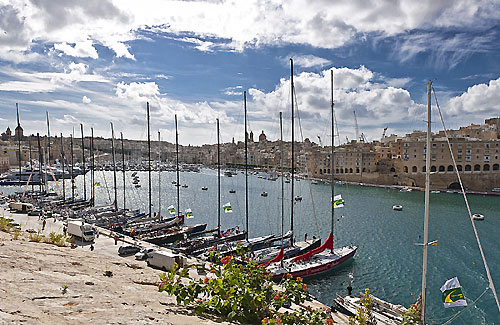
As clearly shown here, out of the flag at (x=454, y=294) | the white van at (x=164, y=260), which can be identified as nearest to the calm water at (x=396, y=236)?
the flag at (x=454, y=294)

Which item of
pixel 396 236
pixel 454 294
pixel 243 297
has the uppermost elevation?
pixel 243 297

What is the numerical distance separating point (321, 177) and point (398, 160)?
1959cm

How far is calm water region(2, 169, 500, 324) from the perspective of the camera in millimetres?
18344

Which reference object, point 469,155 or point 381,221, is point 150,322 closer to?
point 381,221

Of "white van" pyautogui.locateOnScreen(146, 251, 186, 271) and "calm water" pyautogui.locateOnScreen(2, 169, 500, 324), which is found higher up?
"white van" pyautogui.locateOnScreen(146, 251, 186, 271)

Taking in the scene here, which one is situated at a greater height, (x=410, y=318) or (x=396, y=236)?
(x=410, y=318)

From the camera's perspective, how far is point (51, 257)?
31.7 feet

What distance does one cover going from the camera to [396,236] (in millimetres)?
30594

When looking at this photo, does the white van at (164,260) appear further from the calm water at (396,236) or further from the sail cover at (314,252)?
the sail cover at (314,252)

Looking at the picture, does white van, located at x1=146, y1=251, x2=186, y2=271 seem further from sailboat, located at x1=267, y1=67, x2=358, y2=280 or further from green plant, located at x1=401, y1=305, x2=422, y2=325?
green plant, located at x1=401, y1=305, x2=422, y2=325

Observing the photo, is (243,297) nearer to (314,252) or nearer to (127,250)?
(127,250)

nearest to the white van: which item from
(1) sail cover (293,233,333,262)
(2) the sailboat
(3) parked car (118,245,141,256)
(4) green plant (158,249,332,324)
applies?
(3) parked car (118,245,141,256)

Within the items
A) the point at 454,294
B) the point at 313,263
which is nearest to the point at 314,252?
the point at 313,263

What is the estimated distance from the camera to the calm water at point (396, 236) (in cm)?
1834
